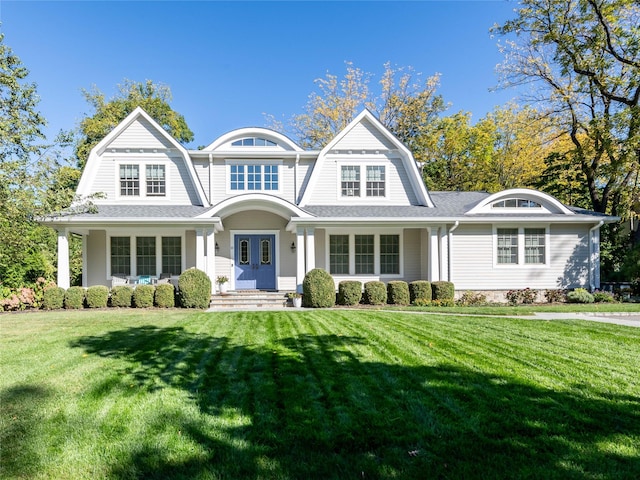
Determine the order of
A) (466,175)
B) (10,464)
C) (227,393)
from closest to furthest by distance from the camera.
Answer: (10,464)
(227,393)
(466,175)

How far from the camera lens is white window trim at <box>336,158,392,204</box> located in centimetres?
1459

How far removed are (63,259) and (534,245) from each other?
17.6 meters

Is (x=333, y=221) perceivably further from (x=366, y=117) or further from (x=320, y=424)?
(x=320, y=424)

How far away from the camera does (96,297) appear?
11.9 metres

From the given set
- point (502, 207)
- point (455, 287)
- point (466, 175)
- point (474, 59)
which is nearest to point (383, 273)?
point (455, 287)

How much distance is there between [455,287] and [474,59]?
427 inches

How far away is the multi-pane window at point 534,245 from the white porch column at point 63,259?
Result: 17099mm

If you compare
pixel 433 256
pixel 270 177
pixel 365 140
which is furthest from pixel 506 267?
pixel 270 177

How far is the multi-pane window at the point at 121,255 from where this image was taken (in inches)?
551

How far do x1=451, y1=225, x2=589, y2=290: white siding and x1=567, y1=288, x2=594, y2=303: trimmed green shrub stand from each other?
693 millimetres

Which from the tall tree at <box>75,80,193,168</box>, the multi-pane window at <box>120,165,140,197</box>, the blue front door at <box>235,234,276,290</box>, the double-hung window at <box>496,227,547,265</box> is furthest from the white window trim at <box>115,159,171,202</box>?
the double-hung window at <box>496,227,547,265</box>

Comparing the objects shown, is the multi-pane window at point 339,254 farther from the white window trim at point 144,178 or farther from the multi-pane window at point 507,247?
the white window trim at point 144,178

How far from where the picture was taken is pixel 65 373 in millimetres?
4613

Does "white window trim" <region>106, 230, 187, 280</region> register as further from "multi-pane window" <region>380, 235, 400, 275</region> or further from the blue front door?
"multi-pane window" <region>380, 235, 400, 275</region>
